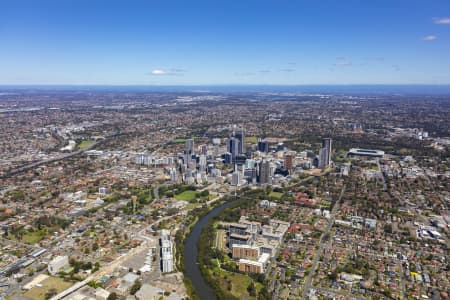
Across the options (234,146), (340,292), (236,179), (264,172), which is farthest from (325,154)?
(340,292)

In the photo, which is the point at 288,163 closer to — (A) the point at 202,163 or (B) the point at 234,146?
(B) the point at 234,146

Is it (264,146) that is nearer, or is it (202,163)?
(202,163)

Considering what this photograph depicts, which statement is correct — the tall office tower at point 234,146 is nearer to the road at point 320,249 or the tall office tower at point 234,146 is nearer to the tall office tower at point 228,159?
the tall office tower at point 228,159

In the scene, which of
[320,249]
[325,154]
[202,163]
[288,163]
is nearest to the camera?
[320,249]

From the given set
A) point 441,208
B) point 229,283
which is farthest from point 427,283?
point 441,208

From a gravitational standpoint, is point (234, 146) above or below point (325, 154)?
above

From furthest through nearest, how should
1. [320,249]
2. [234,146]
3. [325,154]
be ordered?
[234,146]
[325,154]
[320,249]

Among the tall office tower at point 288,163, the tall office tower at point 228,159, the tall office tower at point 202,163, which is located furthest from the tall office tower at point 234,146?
the tall office tower at point 288,163

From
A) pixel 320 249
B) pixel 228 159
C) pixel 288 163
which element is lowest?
pixel 320 249
